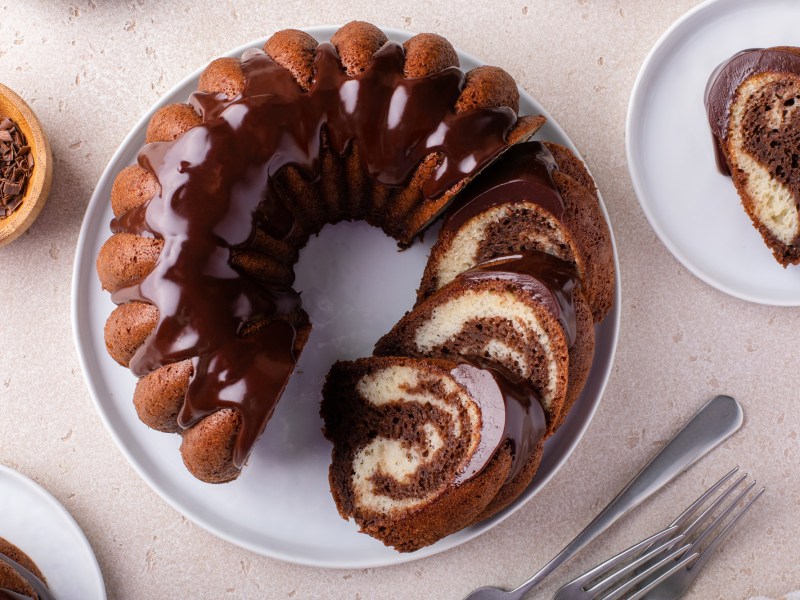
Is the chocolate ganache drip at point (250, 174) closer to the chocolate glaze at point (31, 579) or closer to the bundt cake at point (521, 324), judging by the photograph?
the bundt cake at point (521, 324)

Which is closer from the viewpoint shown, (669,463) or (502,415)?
(502,415)

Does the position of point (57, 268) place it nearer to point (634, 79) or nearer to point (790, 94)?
point (634, 79)

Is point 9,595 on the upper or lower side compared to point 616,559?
lower

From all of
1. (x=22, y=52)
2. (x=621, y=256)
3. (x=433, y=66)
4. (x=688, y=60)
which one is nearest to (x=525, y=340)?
(x=621, y=256)

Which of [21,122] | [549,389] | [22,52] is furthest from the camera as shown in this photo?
[22,52]

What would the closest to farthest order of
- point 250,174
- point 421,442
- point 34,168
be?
point 250,174 → point 421,442 → point 34,168

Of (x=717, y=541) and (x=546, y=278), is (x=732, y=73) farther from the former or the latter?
(x=717, y=541)

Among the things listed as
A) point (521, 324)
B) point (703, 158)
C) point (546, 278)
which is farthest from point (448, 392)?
point (703, 158)

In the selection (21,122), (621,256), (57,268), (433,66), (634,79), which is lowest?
(57,268)
